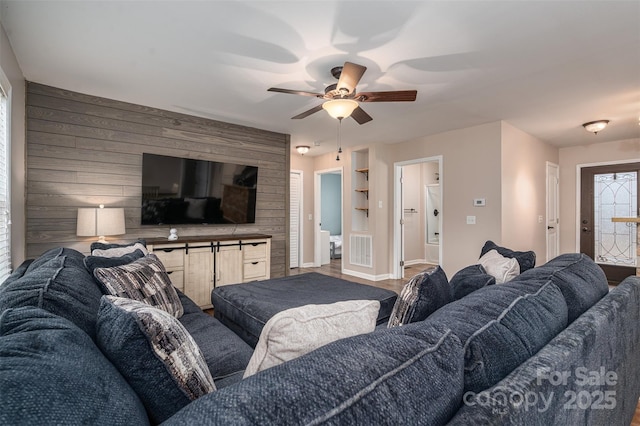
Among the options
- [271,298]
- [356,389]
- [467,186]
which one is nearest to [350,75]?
[271,298]

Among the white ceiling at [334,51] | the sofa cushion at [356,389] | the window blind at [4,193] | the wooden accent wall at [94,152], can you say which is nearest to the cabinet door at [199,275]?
the wooden accent wall at [94,152]

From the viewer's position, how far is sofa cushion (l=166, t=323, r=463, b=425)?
46cm

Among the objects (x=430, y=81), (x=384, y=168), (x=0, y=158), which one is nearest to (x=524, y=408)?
(x=430, y=81)

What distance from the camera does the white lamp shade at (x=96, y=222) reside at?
3105 mm

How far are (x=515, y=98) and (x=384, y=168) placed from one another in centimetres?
250

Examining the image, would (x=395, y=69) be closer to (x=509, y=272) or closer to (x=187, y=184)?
(x=509, y=272)

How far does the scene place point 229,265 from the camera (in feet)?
13.1

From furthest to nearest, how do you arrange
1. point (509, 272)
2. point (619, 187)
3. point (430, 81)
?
1. point (619, 187)
2. point (430, 81)
3. point (509, 272)

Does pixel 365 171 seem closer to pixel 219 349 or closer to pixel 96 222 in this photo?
pixel 96 222

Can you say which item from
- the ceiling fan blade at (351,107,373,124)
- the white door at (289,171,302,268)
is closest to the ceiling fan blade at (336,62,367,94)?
the ceiling fan blade at (351,107,373,124)

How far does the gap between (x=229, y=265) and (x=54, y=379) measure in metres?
3.57

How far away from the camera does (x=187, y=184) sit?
13.0 ft

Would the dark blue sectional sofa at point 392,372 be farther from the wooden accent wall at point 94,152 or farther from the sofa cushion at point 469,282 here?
the wooden accent wall at point 94,152

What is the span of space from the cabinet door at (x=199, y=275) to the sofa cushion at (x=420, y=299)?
295cm
